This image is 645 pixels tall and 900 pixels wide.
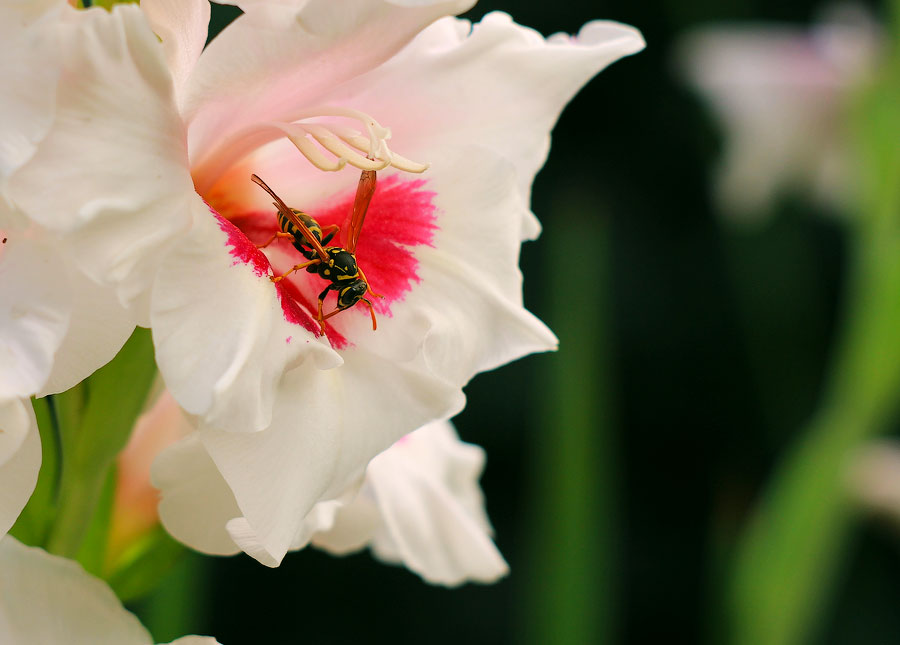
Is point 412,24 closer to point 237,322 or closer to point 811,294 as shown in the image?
point 237,322

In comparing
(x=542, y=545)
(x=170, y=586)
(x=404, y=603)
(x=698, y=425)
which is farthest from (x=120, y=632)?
(x=698, y=425)

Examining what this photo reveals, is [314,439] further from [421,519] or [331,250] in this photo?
[421,519]

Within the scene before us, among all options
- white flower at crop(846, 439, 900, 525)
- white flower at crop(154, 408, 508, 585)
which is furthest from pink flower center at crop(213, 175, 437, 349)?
white flower at crop(846, 439, 900, 525)

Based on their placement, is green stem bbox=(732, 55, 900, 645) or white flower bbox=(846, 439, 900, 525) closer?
green stem bbox=(732, 55, 900, 645)

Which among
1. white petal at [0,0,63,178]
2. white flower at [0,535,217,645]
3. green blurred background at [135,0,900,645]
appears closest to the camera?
white petal at [0,0,63,178]

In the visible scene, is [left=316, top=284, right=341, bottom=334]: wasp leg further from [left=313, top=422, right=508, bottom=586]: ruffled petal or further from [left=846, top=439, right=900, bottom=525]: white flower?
[left=846, top=439, right=900, bottom=525]: white flower

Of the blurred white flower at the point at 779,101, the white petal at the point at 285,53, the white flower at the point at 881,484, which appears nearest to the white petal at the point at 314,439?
the white petal at the point at 285,53
